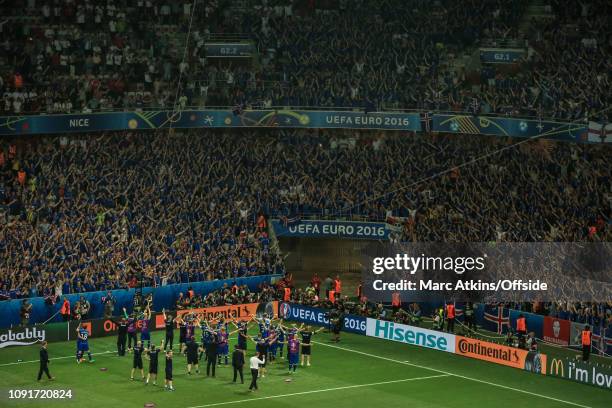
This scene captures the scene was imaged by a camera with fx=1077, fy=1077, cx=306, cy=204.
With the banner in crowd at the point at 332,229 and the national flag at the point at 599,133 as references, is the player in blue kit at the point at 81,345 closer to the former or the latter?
the banner in crowd at the point at 332,229

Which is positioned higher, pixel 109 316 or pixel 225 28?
pixel 225 28

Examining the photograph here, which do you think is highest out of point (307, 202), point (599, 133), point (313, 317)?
point (599, 133)

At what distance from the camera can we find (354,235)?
52.5 meters

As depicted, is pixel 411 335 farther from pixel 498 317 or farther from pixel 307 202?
pixel 307 202

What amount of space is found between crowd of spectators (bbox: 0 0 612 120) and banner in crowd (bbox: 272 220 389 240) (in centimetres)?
637

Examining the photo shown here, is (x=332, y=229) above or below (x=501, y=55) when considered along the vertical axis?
below

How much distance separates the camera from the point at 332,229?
52719 millimetres

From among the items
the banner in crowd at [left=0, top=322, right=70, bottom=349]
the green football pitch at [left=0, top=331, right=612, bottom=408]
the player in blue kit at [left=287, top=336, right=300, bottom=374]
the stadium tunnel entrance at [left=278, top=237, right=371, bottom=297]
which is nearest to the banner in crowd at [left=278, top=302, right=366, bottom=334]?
the green football pitch at [left=0, top=331, right=612, bottom=408]

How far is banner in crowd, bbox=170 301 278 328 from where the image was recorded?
→ 4491 cm

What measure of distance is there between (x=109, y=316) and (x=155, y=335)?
2026 mm

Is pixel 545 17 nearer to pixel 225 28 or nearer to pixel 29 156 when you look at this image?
pixel 225 28

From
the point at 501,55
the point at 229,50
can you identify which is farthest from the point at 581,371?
the point at 229,50

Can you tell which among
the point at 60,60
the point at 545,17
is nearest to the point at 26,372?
the point at 60,60

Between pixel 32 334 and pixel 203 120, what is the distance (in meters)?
17.4
